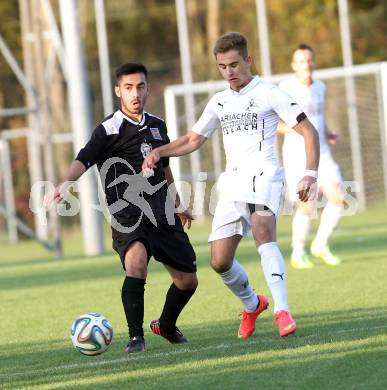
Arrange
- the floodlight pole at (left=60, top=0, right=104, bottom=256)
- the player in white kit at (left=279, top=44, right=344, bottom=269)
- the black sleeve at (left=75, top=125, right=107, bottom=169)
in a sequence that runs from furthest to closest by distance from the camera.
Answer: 1. the floodlight pole at (left=60, top=0, right=104, bottom=256)
2. the player in white kit at (left=279, top=44, right=344, bottom=269)
3. the black sleeve at (left=75, top=125, right=107, bottom=169)

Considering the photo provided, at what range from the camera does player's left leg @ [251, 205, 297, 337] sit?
752 centimetres

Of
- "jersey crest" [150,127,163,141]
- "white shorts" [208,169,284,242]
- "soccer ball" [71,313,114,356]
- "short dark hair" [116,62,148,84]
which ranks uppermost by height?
"short dark hair" [116,62,148,84]

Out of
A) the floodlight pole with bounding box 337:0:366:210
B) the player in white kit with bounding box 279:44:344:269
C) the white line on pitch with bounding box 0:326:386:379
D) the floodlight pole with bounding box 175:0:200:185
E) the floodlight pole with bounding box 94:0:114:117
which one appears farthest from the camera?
the floodlight pole with bounding box 94:0:114:117

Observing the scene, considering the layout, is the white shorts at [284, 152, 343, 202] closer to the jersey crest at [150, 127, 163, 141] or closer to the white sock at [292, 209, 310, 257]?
the white sock at [292, 209, 310, 257]

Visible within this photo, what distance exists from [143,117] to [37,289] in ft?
18.9

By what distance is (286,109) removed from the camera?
768 centimetres

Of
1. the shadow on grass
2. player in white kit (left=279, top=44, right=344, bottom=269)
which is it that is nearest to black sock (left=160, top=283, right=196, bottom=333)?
the shadow on grass

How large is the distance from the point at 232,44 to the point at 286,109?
1.79 feet

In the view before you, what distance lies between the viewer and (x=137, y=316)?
742 centimetres

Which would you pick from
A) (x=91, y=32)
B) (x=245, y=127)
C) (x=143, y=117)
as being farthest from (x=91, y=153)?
(x=91, y=32)

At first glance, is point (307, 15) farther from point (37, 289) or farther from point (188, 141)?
point (188, 141)

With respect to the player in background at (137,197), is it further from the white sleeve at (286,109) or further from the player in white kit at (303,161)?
the player in white kit at (303,161)

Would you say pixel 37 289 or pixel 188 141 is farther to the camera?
pixel 37 289

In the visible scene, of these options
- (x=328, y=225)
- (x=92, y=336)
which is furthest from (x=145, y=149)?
(x=328, y=225)
